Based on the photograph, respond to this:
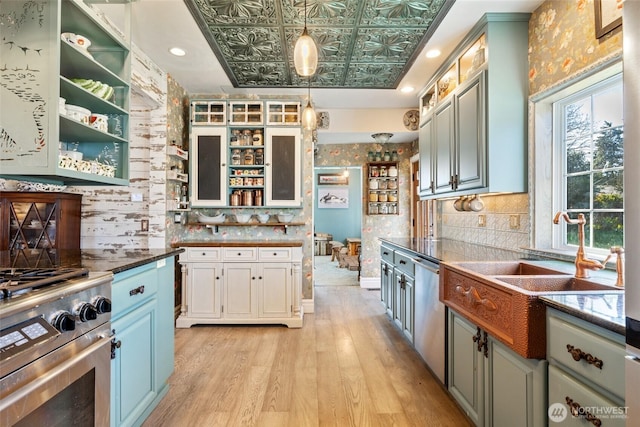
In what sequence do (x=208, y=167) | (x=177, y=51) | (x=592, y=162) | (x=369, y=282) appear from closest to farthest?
1. (x=592, y=162)
2. (x=177, y=51)
3. (x=208, y=167)
4. (x=369, y=282)

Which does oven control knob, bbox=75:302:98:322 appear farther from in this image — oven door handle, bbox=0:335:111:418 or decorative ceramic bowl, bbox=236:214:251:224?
decorative ceramic bowl, bbox=236:214:251:224

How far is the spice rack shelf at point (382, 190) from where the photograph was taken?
5.02 m

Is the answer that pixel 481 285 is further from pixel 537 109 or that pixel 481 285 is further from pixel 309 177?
pixel 309 177

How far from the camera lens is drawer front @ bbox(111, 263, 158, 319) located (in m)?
1.39

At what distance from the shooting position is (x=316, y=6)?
7.11 feet

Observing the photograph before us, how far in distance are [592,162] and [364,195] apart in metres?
3.40

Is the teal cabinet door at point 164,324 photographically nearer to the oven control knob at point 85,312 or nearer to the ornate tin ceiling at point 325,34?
the oven control knob at point 85,312

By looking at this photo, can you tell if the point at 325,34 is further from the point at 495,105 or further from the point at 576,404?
the point at 576,404

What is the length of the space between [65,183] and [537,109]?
324 centimetres

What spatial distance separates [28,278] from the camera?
1.07 meters

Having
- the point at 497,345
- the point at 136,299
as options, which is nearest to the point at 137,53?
the point at 136,299

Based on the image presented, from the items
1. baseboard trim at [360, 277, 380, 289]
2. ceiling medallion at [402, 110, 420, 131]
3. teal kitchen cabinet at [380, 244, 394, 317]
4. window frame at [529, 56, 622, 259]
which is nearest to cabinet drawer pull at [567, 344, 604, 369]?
window frame at [529, 56, 622, 259]

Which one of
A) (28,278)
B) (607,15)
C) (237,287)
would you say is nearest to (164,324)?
(28,278)

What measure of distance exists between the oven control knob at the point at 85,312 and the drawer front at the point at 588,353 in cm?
170
